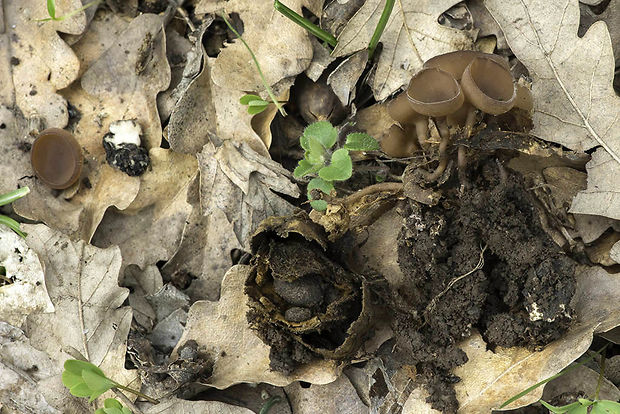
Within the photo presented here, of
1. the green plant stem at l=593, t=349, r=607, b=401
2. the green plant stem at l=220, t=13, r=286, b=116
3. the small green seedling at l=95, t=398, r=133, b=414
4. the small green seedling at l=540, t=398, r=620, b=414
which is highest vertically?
the green plant stem at l=220, t=13, r=286, b=116

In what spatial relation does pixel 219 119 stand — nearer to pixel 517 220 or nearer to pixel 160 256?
pixel 160 256

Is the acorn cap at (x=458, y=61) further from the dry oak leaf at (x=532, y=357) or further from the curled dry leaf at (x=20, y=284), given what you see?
the curled dry leaf at (x=20, y=284)

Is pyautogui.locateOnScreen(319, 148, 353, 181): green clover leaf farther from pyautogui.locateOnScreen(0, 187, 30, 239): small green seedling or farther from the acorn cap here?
pyautogui.locateOnScreen(0, 187, 30, 239): small green seedling

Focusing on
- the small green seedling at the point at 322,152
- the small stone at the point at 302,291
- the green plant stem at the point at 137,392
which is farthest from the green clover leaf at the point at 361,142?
the green plant stem at the point at 137,392

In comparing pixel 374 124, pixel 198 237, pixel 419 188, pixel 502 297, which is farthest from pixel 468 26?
pixel 198 237

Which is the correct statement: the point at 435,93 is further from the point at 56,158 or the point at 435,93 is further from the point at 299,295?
the point at 56,158

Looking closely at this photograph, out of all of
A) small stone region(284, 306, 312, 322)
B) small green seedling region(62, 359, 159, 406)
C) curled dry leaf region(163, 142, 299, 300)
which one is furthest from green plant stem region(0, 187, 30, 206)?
small stone region(284, 306, 312, 322)
